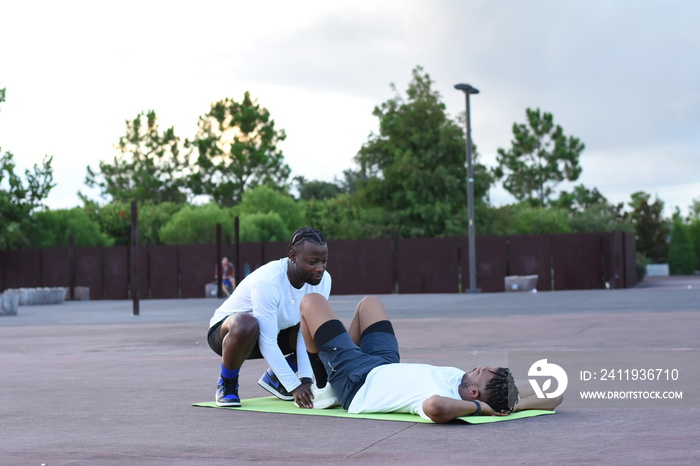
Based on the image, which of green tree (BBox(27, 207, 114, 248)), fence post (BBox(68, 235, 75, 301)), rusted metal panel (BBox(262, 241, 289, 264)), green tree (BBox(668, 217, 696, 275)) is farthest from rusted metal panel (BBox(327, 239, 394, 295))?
green tree (BBox(668, 217, 696, 275))

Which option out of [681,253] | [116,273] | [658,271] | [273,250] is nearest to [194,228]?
[116,273]

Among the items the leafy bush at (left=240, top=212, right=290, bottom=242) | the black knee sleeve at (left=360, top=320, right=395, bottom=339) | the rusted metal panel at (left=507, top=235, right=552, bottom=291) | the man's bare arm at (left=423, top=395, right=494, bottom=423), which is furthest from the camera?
the leafy bush at (left=240, top=212, right=290, bottom=242)

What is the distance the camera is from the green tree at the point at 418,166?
5194 centimetres

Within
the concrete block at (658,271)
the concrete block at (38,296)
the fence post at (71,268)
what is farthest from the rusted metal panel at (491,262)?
the concrete block at (658,271)

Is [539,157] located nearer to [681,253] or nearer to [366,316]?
[681,253]

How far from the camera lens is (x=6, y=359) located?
13.7 metres

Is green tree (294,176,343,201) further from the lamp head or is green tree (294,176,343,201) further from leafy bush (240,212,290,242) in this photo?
the lamp head

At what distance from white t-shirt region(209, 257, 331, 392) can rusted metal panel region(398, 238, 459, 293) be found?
33067mm

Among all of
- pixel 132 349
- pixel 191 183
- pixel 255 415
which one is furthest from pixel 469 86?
pixel 191 183

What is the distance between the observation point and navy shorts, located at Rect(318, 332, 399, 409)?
24.2ft

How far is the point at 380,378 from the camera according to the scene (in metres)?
7.30

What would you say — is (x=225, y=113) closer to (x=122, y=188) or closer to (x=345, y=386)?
(x=122, y=188)

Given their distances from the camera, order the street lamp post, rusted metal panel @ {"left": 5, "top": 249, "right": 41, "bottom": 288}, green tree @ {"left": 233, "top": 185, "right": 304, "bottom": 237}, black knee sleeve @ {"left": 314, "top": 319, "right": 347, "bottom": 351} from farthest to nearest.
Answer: green tree @ {"left": 233, "top": 185, "right": 304, "bottom": 237}, rusted metal panel @ {"left": 5, "top": 249, "right": 41, "bottom": 288}, the street lamp post, black knee sleeve @ {"left": 314, "top": 319, "right": 347, "bottom": 351}

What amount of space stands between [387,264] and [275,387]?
33.3m
